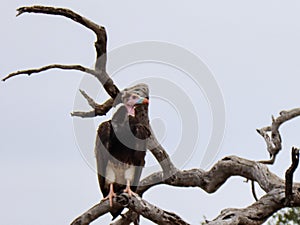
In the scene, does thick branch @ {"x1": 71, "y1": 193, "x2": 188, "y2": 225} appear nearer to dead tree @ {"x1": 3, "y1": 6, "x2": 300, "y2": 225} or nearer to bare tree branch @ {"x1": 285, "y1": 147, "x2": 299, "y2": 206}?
dead tree @ {"x1": 3, "y1": 6, "x2": 300, "y2": 225}

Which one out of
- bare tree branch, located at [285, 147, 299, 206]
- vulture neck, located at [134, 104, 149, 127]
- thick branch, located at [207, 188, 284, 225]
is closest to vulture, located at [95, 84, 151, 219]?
vulture neck, located at [134, 104, 149, 127]

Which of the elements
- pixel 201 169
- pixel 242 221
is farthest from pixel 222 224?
pixel 201 169

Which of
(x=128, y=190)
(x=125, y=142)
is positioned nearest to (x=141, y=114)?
(x=125, y=142)

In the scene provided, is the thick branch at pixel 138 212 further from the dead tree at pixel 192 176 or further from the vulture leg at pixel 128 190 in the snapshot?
the vulture leg at pixel 128 190

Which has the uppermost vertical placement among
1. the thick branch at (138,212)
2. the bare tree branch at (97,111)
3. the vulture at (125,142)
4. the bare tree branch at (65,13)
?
the bare tree branch at (65,13)

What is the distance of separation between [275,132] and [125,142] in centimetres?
139

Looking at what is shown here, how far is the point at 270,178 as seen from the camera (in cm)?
668

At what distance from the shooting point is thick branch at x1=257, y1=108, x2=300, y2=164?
779 centimetres

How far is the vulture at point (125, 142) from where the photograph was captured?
289 inches

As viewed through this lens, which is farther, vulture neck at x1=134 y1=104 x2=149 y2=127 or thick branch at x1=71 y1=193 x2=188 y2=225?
vulture neck at x1=134 y1=104 x2=149 y2=127

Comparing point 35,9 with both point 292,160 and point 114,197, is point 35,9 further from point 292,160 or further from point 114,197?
point 292,160

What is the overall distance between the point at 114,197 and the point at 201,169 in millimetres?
939

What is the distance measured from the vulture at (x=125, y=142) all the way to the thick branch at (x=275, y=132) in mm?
1142

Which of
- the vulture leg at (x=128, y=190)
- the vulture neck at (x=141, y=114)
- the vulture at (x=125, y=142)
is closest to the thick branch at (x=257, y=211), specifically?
the vulture leg at (x=128, y=190)
